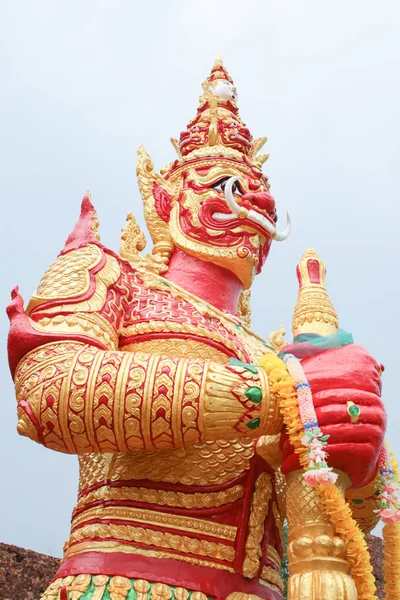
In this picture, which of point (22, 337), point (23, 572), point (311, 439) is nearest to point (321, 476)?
point (311, 439)

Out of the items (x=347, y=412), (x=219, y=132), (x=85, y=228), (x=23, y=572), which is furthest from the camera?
(x=23, y=572)

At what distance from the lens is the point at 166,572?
8.88ft

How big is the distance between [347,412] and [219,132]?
2.33 m

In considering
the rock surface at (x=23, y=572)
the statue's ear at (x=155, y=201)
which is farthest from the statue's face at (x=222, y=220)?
the rock surface at (x=23, y=572)

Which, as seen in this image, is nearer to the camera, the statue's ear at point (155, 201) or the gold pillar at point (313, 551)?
the gold pillar at point (313, 551)

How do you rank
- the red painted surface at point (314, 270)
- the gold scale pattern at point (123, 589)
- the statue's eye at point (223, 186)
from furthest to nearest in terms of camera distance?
the statue's eye at point (223, 186) < the red painted surface at point (314, 270) < the gold scale pattern at point (123, 589)

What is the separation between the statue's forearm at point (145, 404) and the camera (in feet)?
8.33

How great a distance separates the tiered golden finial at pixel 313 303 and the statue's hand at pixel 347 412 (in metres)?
0.25

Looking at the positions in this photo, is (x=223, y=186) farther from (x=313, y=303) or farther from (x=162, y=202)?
(x=313, y=303)

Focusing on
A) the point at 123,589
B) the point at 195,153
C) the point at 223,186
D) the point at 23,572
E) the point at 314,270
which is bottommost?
the point at 123,589

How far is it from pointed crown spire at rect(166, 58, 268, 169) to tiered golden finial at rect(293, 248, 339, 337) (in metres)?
1.12

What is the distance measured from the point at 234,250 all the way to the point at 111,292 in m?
0.78

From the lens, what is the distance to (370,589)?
2.46 metres

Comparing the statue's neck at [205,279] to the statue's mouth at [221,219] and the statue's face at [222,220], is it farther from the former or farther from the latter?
the statue's mouth at [221,219]
